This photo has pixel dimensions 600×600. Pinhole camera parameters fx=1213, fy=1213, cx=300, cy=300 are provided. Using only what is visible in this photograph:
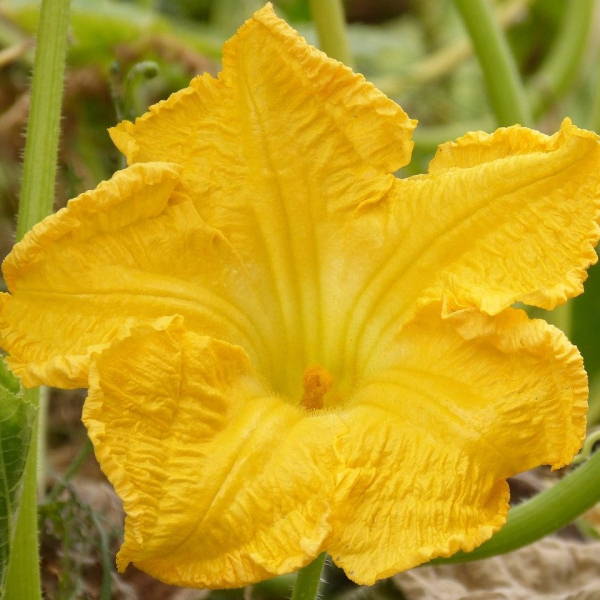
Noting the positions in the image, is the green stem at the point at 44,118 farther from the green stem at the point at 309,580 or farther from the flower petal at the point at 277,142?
the green stem at the point at 309,580

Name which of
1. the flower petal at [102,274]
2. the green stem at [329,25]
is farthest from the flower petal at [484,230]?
the green stem at [329,25]

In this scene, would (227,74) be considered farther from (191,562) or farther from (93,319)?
(191,562)

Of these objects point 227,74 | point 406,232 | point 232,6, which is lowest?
point 232,6

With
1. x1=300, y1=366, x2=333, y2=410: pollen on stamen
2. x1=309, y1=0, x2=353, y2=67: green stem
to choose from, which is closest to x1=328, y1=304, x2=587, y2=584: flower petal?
x1=300, y1=366, x2=333, y2=410: pollen on stamen

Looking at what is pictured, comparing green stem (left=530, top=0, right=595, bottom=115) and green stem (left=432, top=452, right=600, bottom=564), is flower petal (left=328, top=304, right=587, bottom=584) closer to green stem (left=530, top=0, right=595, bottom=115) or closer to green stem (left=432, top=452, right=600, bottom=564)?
green stem (left=432, top=452, right=600, bottom=564)

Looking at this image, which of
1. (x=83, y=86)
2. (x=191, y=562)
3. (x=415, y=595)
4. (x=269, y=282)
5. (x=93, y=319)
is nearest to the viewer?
(x=191, y=562)

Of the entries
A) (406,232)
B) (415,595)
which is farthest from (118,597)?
(406,232)

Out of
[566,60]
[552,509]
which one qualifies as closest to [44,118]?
[552,509]
